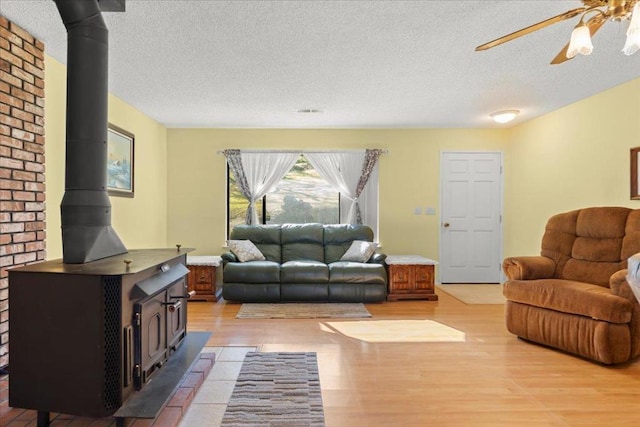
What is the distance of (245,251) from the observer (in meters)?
4.87

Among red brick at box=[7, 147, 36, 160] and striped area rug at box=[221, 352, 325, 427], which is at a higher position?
red brick at box=[7, 147, 36, 160]

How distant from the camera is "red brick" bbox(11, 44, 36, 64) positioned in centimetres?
258

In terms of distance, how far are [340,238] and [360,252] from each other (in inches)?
15.9

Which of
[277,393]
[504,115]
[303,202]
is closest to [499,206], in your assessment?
[504,115]

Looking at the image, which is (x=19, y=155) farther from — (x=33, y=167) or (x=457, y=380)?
(x=457, y=380)

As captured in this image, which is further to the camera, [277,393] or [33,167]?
[33,167]

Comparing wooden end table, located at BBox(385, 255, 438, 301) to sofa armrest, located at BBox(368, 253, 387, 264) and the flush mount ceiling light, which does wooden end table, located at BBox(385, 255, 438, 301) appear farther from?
the flush mount ceiling light

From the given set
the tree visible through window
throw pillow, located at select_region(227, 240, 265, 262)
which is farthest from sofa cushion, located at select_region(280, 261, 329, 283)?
the tree visible through window

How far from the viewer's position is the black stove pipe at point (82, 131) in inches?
80.4

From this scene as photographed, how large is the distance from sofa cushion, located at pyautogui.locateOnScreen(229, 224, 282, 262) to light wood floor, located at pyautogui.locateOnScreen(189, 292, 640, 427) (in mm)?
1481

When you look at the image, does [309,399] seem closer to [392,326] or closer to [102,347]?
[102,347]

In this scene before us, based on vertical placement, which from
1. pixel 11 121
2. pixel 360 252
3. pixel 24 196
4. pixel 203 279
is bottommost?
pixel 203 279

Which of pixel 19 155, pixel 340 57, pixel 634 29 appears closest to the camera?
pixel 634 29

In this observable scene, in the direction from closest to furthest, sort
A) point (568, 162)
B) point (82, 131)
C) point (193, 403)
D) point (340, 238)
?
point (82, 131) < point (193, 403) < point (568, 162) < point (340, 238)
